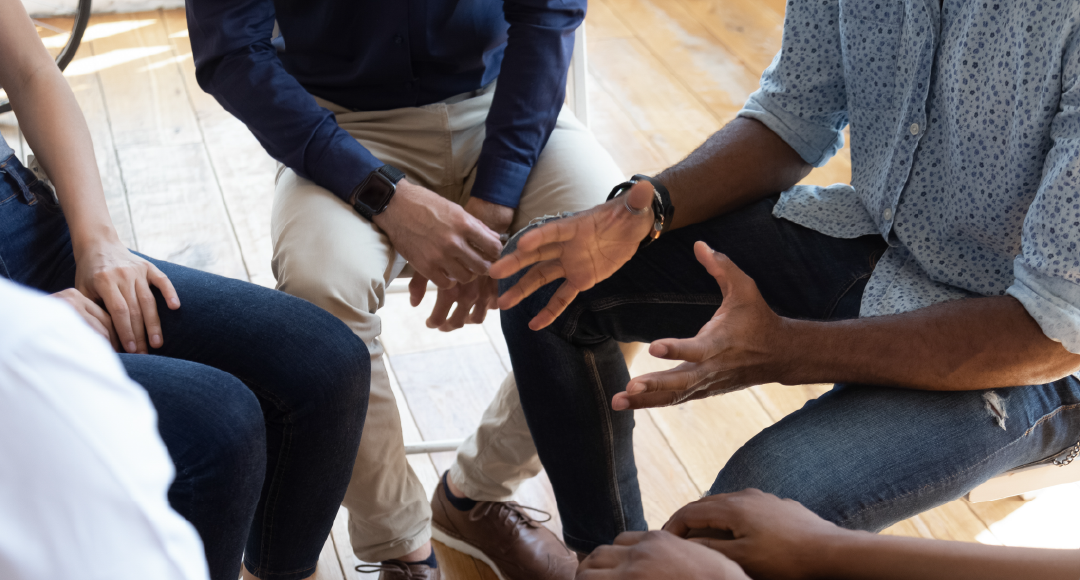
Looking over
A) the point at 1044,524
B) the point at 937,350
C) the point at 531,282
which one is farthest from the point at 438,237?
the point at 1044,524

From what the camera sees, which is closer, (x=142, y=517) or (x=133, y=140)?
(x=142, y=517)

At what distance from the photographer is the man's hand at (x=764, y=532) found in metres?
0.73

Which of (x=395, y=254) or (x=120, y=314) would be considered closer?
(x=120, y=314)

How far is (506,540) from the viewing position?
1294 mm

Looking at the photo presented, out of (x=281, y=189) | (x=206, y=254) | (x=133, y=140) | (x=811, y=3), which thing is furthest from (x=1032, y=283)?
(x=133, y=140)

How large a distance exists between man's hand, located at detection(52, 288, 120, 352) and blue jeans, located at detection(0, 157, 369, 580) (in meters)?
0.06

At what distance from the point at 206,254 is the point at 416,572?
3.50 feet

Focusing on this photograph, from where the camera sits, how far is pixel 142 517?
1.05 feet

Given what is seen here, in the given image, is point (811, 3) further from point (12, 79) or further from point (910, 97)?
point (12, 79)

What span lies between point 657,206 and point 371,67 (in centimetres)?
48

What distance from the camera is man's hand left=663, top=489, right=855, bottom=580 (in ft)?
2.41

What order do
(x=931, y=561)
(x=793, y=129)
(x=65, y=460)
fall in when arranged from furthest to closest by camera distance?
1. (x=793, y=129)
2. (x=931, y=561)
3. (x=65, y=460)

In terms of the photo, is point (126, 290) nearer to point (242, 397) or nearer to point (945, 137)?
point (242, 397)

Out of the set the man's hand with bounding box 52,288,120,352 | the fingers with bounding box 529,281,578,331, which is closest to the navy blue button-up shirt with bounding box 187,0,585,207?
the fingers with bounding box 529,281,578,331
